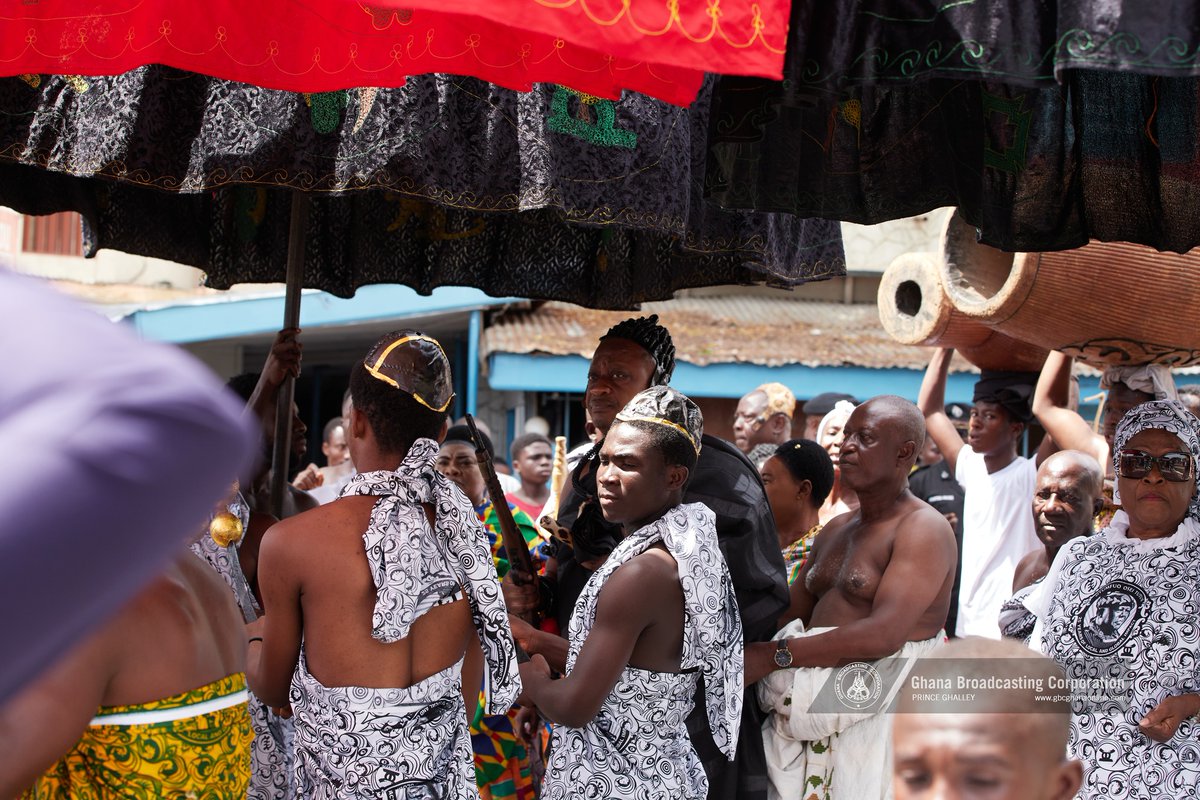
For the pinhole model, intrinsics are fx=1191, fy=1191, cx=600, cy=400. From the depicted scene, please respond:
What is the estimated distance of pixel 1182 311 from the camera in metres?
4.09

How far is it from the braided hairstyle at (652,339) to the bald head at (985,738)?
2740 mm

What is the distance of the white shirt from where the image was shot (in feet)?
20.8

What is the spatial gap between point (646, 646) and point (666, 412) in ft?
2.47

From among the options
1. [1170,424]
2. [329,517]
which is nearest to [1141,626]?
[1170,424]

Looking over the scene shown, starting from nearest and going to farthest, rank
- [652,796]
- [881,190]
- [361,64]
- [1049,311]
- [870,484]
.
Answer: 1. [361,64]
2. [881,190]
3. [652,796]
4. [1049,311]
5. [870,484]

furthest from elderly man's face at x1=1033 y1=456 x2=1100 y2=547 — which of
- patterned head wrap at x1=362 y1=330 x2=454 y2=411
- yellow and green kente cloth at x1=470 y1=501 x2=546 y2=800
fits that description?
patterned head wrap at x1=362 y1=330 x2=454 y2=411

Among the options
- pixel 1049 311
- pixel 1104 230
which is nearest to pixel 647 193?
pixel 1104 230

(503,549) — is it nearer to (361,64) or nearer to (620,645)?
(620,645)

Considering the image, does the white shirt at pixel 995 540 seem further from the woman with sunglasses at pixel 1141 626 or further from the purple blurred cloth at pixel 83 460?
the purple blurred cloth at pixel 83 460

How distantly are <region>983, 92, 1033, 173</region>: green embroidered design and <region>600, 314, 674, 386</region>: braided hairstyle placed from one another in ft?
5.54

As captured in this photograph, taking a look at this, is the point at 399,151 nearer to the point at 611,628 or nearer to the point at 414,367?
the point at 414,367

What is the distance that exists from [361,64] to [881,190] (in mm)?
1474

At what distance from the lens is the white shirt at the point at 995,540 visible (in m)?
6.35

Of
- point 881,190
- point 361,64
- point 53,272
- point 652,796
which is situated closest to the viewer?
point 361,64
